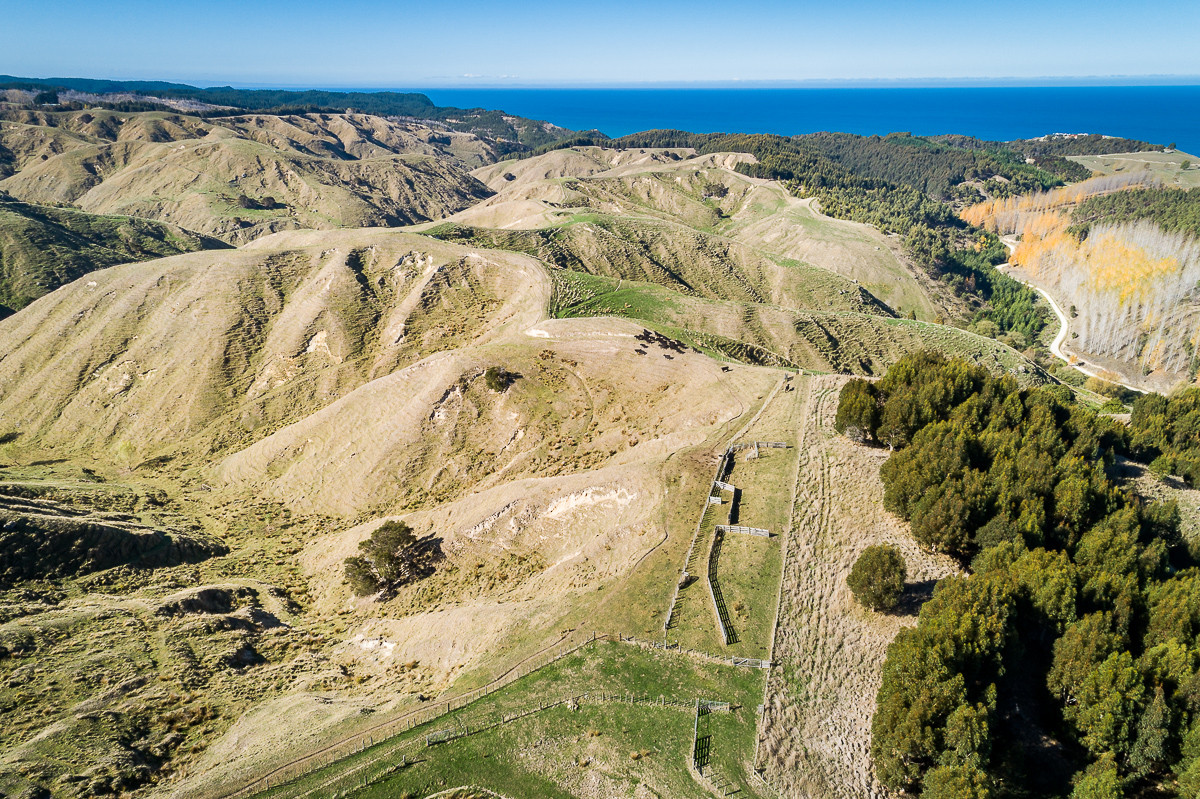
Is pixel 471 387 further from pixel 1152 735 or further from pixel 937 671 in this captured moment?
pixel 1152 735

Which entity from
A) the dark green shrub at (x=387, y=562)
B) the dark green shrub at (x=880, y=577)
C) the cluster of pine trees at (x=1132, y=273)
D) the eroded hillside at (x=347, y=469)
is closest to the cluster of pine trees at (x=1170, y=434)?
the eroded hillside at (x=347, y=469)

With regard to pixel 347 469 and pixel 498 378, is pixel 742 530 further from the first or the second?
pixel 347 469

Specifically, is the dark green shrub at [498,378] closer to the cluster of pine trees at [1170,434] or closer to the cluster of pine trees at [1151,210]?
the cluster of pine trees at [1170,434]

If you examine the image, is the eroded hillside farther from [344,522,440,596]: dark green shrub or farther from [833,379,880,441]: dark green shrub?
[833,379,880,441]: dark green shrub

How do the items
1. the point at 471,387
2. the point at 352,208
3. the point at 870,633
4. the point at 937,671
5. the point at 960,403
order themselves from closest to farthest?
the point at 937,671
the point at 870,633
the point at 960,403
the point at 471,387
the point at 352,208

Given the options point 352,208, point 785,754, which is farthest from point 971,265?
point 352,208

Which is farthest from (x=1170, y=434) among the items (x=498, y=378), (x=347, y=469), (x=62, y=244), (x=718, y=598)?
(x=62, y=244)
